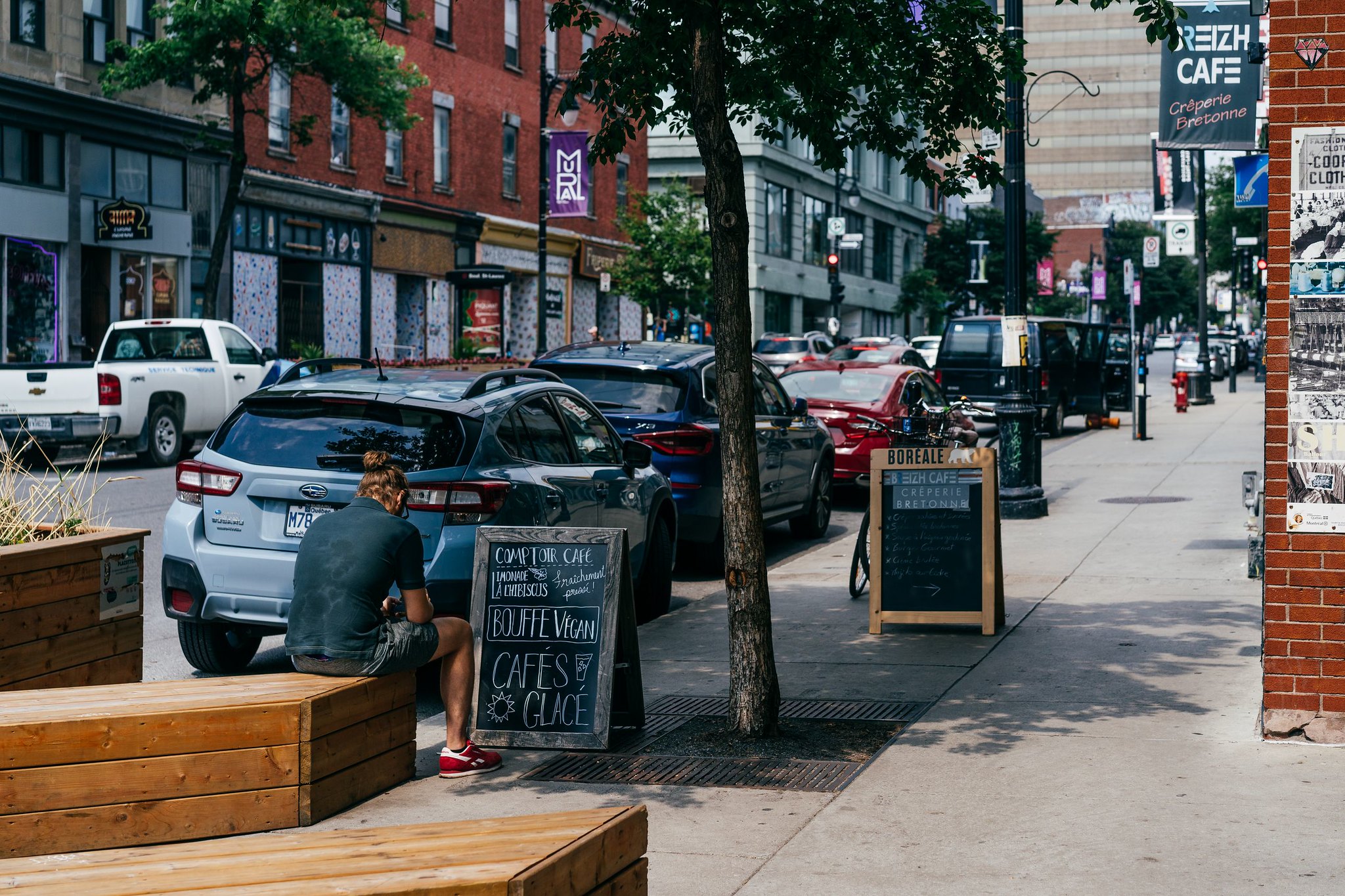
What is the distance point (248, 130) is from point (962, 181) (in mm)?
26002

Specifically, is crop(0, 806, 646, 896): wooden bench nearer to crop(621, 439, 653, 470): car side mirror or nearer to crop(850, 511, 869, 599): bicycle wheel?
crop(621, 439, 653, 470): car side mirror

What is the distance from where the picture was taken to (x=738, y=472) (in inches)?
283

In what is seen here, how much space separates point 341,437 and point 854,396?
33.8 ft

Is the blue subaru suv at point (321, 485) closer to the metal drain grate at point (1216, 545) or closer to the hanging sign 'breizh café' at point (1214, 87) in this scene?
the metal drain grate at point (1216, 545)

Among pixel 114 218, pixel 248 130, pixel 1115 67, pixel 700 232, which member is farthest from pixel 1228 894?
pixel 1115 67

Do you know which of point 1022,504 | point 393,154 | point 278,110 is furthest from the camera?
point 393,154

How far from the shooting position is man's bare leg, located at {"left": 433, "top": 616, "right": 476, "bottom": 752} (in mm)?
6668

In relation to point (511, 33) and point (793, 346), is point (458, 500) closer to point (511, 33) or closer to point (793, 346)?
point (793, 346)

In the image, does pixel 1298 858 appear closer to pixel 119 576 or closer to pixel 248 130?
pixel 119 576

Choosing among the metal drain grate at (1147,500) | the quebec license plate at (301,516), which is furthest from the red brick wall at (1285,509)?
the metal drain grate at (1147,500)

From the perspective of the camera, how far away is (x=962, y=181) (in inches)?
389

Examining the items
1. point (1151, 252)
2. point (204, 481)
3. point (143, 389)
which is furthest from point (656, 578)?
point (1151, 252)

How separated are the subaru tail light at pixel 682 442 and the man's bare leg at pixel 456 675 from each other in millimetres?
5293

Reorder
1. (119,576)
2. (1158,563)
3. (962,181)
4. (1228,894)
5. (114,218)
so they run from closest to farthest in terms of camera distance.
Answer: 1. (1228,894)
2. (119,576)
3. (962,181)
4. (1158,563)
5. (114,218)
